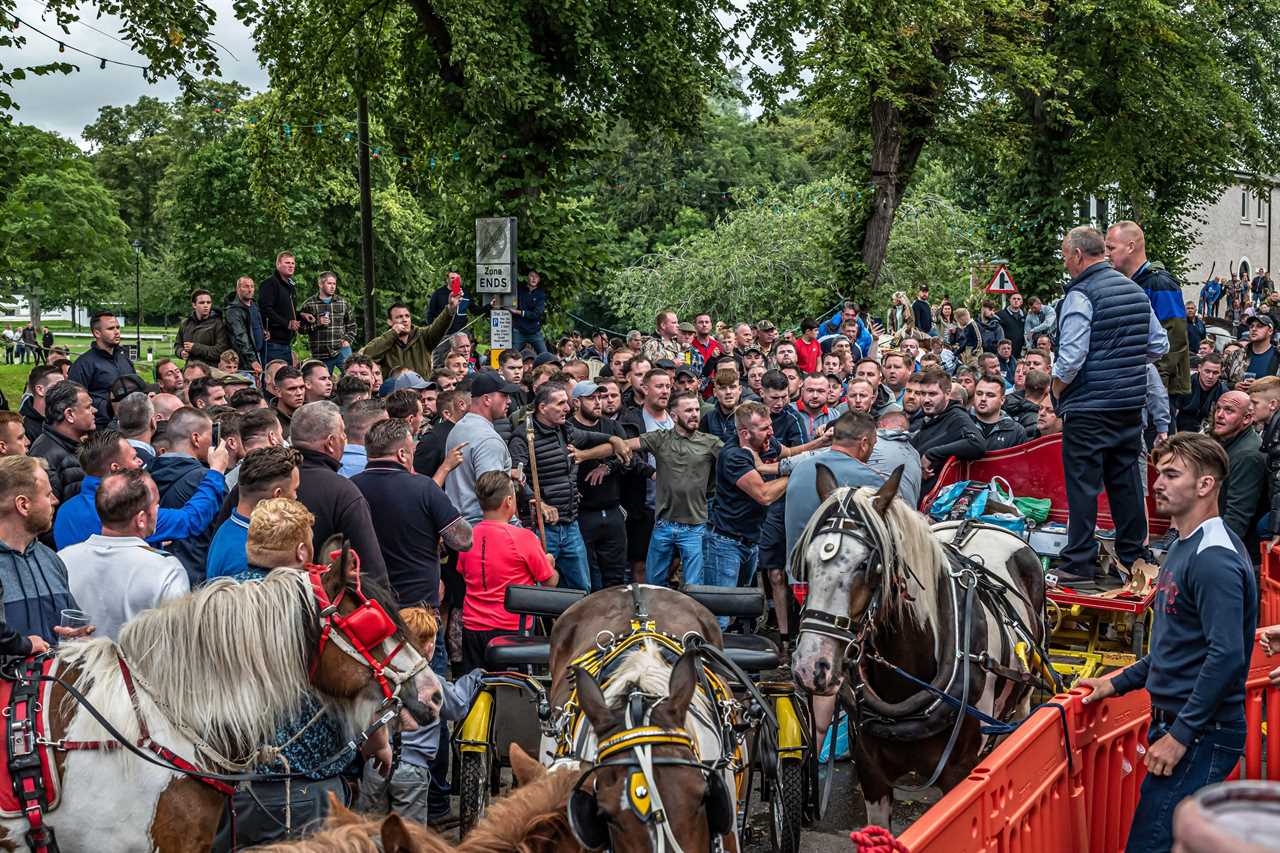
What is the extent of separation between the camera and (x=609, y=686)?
13.9 ft

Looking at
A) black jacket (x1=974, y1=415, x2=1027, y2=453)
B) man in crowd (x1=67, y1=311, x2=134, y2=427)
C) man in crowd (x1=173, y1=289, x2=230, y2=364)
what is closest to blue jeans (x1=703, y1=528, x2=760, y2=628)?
black jacket (x1=974, y1=415, x2=1027, y2=453)

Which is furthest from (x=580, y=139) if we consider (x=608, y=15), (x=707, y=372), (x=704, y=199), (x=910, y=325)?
(x=704, y=199)

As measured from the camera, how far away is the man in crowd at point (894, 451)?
25.5 ft

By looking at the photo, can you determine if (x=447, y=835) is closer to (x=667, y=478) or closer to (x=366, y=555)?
(x=366, y=555)

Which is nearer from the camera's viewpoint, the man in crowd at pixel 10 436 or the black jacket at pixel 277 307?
the man in crowd at pixel 10 436

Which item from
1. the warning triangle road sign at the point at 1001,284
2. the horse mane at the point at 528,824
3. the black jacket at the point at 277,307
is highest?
the warning triangle road sign at the point at 1001,284

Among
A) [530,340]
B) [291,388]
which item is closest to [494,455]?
[291,388]

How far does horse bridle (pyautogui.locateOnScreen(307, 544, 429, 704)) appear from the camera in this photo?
4.27 metres

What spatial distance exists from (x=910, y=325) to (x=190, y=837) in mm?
20058

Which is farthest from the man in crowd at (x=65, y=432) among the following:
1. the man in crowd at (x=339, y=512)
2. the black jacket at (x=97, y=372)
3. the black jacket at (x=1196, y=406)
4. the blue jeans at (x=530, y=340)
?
the black jacket at (x=1196, y=406)

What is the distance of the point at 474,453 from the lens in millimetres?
8586

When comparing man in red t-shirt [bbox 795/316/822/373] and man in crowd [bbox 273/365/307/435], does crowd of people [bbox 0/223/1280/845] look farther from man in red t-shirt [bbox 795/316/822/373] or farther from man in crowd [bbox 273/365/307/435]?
man in red t-shirt [bbox 795/316/822/373]

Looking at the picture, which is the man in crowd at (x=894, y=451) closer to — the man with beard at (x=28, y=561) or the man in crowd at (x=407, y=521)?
the man in crowd at (x=407, y=521)

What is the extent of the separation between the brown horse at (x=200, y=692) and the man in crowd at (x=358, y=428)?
3.48 m
